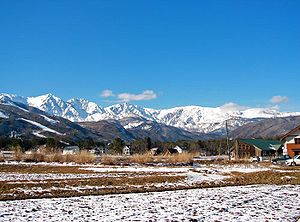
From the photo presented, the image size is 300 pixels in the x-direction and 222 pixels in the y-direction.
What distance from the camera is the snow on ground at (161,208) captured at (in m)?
10.8

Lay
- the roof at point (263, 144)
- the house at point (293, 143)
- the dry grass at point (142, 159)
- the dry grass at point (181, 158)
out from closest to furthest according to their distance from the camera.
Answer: the dry grass at point (181, 158)
the dry grass at point (142, 159)
the house at point (293, 143)
the roof at point (263, 144)

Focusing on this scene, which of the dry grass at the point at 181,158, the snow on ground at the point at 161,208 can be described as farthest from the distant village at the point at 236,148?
the snow on ground at the point at 161,208

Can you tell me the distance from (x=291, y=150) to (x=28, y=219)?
64915 mm

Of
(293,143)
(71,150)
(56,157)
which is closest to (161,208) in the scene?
(56,157)

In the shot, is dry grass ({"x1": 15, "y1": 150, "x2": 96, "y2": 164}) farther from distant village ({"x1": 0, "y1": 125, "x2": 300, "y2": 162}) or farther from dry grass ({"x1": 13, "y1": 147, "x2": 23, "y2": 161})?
distant village ({"x1": 0, "y1": 125, "x2": 300, "y2": 162})

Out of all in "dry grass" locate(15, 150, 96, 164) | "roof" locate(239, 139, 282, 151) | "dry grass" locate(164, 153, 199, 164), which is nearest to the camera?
"dry grass" locate(15, 150, 96, 164)

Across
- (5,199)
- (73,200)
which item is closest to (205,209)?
(73,200)

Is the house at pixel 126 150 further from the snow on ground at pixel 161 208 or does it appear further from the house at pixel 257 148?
the snow on ground at pixel 161 208

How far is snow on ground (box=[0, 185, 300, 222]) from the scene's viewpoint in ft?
35.3

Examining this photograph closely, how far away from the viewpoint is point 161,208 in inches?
486

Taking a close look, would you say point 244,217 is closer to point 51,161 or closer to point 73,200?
point 73,200

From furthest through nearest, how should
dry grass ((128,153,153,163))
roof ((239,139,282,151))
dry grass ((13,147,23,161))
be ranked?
roof ((239,139,282,151)) → dry grass ((128,153,153,163)) → dry grass ((13,147,23,161))

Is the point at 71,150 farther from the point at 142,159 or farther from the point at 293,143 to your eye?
the point at 293,143

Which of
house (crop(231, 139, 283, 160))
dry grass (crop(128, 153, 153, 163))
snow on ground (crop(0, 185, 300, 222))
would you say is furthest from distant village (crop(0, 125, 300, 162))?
snow on ground (crop(0, 185, 300, 222))
